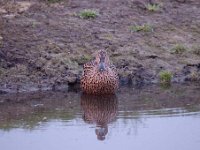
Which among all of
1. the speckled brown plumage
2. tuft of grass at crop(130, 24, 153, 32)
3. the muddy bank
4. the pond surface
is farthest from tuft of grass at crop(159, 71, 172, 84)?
tuft of grass at crop(130, 24, 153, 32)

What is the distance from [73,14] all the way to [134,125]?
4.73 meters

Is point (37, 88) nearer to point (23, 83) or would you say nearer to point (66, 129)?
point (23, 83)

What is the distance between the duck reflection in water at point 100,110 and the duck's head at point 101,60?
45 centimetres

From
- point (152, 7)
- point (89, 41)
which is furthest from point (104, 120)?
point (152, 7)

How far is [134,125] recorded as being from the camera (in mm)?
9742

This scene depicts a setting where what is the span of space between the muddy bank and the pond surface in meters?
0.50

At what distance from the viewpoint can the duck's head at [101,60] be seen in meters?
11.3

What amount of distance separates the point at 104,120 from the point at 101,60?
4.98 feet

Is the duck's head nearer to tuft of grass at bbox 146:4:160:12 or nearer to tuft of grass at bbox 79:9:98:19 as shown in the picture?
tuft of grass at bbox 79:9:98:19

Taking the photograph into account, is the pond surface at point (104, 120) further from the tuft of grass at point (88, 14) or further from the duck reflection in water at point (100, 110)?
the tuft of grass at point (88, 14)

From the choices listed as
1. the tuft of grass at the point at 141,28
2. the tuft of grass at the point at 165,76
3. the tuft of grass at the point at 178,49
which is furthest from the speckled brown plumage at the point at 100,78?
the tuft of grass at the point at 141,28

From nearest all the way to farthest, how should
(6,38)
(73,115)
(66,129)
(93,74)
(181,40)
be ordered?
(66,129) → (73,115) → (93,74) → (6,38) → (181,40)

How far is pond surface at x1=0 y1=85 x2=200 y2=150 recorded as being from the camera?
9.02 metres

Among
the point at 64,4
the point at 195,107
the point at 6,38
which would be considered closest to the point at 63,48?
the point at 6,38
